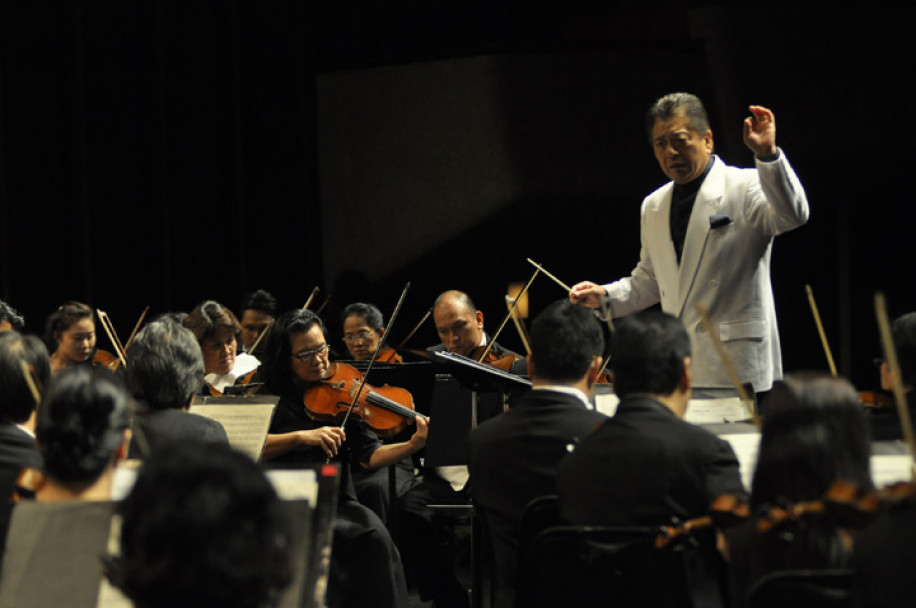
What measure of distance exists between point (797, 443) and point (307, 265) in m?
5.59

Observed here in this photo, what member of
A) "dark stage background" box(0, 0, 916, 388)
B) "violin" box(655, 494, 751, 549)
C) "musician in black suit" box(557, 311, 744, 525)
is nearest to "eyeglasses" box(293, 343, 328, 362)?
"musician in black suit" box(557, 311, 744, 525)

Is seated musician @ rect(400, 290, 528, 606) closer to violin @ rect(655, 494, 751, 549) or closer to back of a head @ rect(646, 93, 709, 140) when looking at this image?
back of a head @ rect(646, 93, 709, 140)

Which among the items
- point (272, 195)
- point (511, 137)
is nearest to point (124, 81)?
point (272, 195)

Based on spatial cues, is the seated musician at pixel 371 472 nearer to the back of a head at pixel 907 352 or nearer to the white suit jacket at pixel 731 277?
the white suit jacket at pixel 731 277

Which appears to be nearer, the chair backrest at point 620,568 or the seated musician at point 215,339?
the chair backrest at point 620,568

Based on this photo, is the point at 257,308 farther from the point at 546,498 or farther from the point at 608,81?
the point at 546,498

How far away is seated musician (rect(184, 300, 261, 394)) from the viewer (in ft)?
13.1

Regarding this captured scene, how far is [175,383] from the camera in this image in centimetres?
259

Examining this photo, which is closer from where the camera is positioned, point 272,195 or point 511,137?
point 511,137

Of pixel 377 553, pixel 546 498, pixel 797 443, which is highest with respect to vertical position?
pixel 797 443

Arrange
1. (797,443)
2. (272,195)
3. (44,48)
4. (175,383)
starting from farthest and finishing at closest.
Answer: (272,195) < (44,48) < (175,383) < (797,443)

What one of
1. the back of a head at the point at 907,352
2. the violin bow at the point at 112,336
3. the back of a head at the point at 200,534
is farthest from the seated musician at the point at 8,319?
the back of a head at the point at 200,534

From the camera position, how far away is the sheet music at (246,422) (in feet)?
8.79

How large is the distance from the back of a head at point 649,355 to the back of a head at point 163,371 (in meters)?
1.09
